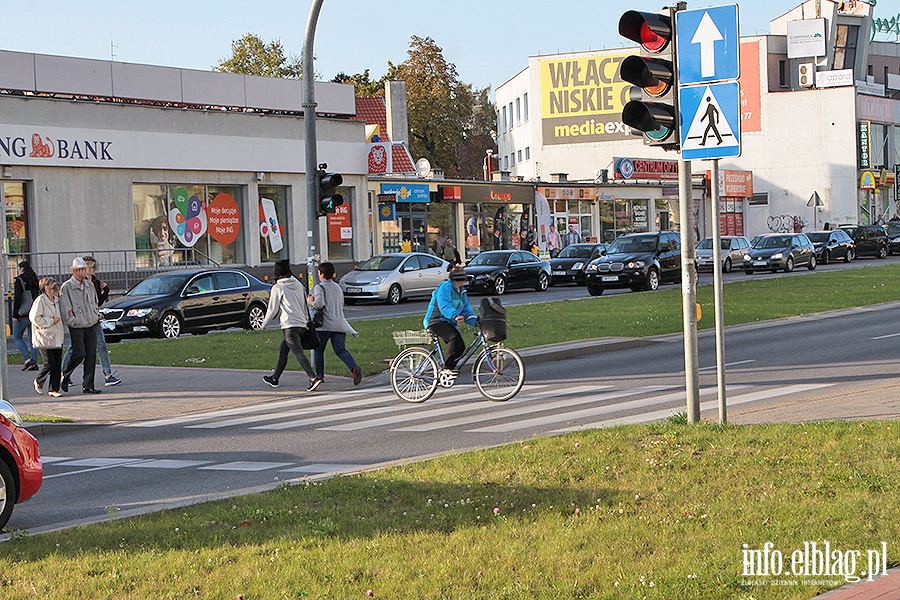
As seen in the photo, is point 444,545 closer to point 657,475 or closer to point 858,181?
point 657,475

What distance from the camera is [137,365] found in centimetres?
2083

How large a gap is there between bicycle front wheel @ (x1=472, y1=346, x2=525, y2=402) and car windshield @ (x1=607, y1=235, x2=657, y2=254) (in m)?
24.5

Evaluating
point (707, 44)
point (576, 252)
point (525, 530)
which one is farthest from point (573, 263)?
point (525, 530)

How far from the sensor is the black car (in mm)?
25984

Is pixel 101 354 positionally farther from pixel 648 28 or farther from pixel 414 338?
pixel 648 28

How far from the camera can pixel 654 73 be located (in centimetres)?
961

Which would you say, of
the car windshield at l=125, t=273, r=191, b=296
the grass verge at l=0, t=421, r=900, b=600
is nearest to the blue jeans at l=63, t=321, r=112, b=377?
the car windshield at l=125, t=273, r=191, b=296

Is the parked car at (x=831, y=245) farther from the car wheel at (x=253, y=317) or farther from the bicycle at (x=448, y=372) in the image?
the bicycle at (x=448, y=372)

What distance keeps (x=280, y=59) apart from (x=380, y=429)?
64.7 meters

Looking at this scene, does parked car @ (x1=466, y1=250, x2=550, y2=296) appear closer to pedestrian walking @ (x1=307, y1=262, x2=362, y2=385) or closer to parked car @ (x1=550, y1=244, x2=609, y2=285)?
parked car @ (x1=550, y1=244, x2=609, y2=285)

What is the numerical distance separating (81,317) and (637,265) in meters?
23.1

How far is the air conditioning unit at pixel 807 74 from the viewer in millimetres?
85625

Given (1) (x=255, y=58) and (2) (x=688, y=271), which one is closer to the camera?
(2) (x=688, y=271)

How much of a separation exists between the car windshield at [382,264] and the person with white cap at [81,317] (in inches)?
835
